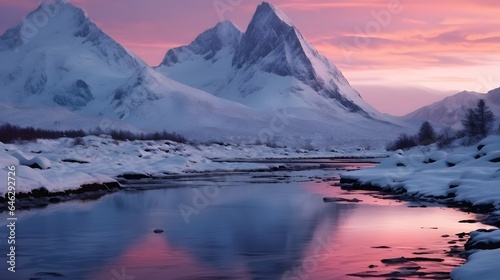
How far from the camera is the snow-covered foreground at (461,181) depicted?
18.0 m

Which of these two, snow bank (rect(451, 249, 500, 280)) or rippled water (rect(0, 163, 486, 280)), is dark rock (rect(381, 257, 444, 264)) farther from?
snow bank (rect(451, 249, 500, 280))

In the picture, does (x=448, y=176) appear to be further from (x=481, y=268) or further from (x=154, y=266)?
(x=154, y=266)

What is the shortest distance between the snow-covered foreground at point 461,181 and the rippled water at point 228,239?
164cm

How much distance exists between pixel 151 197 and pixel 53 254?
74.6ft

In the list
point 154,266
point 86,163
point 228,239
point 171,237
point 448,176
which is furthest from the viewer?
point 86,163

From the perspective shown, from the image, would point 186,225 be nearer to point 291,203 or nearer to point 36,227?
point 36,227

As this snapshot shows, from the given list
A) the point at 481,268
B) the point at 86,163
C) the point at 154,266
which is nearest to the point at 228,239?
the point at 154,266

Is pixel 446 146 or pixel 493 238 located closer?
pixel 493 238

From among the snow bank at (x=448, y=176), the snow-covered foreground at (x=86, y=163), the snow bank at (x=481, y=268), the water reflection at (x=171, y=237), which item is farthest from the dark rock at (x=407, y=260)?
the snow-covered foreground at (x=86, y=163)

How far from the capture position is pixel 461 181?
41.7m

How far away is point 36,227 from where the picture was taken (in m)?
28.8

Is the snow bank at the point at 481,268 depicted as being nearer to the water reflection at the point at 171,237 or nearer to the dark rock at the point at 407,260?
the dark rock at the point at 407,260

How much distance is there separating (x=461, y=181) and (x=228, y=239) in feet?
67.9

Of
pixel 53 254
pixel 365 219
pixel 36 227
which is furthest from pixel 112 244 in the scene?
pixel 365 219
